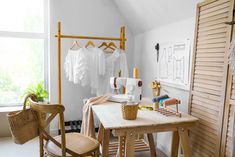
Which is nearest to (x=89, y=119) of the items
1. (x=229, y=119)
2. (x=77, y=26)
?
(x=229, y=119)

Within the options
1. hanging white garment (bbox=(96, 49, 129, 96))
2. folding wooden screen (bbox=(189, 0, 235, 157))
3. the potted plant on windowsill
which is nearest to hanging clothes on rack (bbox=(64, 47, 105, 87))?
hanging white garment (bbox=(96, 49, 129, 96))

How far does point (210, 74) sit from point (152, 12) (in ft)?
3.80

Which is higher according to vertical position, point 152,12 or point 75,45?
point 152,12

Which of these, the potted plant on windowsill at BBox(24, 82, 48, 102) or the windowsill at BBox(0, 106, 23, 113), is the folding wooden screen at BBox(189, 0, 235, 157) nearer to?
the potted plant on windowsill at BBox(24, 82, 48, 102)

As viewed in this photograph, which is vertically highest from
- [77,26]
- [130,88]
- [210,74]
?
[77,26]

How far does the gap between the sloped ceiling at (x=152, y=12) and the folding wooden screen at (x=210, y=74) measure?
0.26 meters

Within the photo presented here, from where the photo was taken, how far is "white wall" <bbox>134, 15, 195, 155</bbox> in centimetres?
201

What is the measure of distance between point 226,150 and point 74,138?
117cm

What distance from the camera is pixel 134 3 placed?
100 inches

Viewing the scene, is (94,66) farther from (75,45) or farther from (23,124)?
(23,124)

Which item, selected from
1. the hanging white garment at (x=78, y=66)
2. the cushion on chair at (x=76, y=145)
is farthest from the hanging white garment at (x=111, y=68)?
the cushion on chair at (x=76, y=145)

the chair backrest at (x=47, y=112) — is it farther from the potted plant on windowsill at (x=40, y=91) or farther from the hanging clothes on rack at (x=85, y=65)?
the potted plant on windowsill at (x=40, y=91)

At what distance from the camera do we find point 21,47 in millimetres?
3080

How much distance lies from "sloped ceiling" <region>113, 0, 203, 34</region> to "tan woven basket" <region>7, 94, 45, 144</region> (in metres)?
1.61
